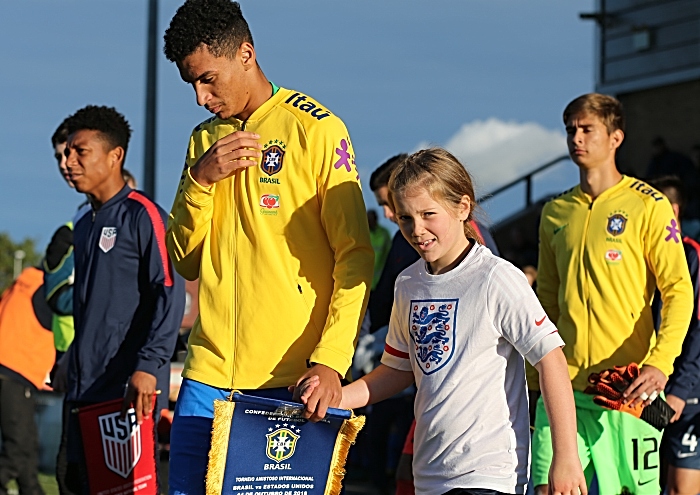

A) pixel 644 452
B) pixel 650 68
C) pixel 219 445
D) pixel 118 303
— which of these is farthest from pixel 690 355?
pixel 650 68

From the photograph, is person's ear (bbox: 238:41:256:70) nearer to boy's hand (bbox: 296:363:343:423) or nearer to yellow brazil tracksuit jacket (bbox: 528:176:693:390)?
boy's hand (bbox: 296:363:343:423)

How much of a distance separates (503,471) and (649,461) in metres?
2.37

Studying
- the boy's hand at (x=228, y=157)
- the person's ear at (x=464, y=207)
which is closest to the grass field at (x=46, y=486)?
the boy's hand at (x=228, y=157)

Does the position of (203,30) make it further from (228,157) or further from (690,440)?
(690,440)

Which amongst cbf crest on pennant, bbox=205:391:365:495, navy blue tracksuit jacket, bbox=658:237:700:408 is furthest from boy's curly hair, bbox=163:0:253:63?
navy blue tracksuit jacket, bbox=658:237:700:408

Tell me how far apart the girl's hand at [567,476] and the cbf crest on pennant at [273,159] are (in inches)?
53.9

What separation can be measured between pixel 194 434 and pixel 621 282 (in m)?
2.69

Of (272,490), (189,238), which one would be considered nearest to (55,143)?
(189,238)

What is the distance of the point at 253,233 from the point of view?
424 centimetres

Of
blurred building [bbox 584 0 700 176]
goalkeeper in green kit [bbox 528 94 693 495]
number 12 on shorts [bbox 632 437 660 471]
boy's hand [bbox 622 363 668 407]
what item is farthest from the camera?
blurred building [bbox 584 0 700 176]

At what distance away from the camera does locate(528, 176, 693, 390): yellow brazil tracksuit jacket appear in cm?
602

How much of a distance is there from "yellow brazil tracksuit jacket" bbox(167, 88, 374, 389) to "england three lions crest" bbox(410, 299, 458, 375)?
21 cm

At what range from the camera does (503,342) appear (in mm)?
4160

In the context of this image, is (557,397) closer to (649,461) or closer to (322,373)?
(322,373)
